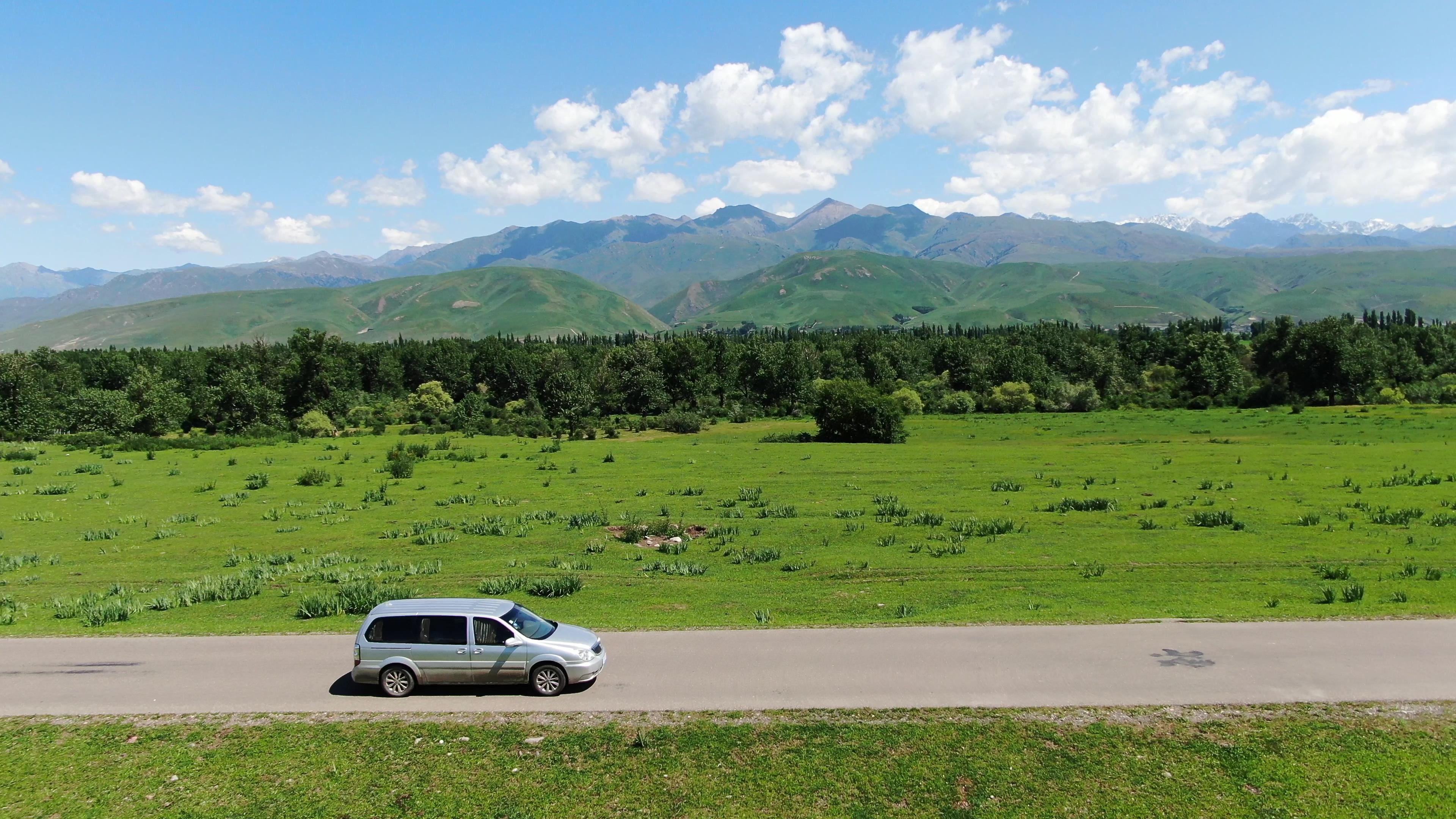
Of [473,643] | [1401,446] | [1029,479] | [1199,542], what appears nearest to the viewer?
[473,643]

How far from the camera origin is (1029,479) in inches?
1954

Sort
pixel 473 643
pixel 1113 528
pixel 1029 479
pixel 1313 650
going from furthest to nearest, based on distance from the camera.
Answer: pixel 1029 479 → pixel 1113 528 → pixel 1313 650 → pixel 473 643

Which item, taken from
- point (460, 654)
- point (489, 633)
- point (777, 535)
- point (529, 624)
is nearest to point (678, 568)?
point (777, 535)

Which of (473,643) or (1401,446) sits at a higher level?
(473,643)

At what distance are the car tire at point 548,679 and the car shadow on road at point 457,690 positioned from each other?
0.74ft

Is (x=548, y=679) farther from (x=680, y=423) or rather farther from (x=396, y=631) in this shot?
(x=680, y=423)

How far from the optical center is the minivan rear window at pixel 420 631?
53.1 feet

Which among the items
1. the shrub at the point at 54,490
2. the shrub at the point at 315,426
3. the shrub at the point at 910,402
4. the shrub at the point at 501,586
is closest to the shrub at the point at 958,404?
the shrub at the point at 910,402

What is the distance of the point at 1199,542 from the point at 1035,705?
1925cm

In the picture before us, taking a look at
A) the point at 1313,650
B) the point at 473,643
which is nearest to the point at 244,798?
the point at 473,643

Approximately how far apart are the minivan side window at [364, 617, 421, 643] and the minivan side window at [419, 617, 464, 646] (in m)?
0.13

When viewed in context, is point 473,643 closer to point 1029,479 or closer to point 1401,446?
point 1029,479

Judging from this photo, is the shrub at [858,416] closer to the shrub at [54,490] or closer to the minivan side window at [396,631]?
the shrub at [54,490]

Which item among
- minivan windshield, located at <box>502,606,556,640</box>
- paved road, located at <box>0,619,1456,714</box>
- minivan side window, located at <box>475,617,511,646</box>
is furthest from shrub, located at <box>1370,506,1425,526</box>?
minivan side window, located at <box>475,617,511,646</box>
